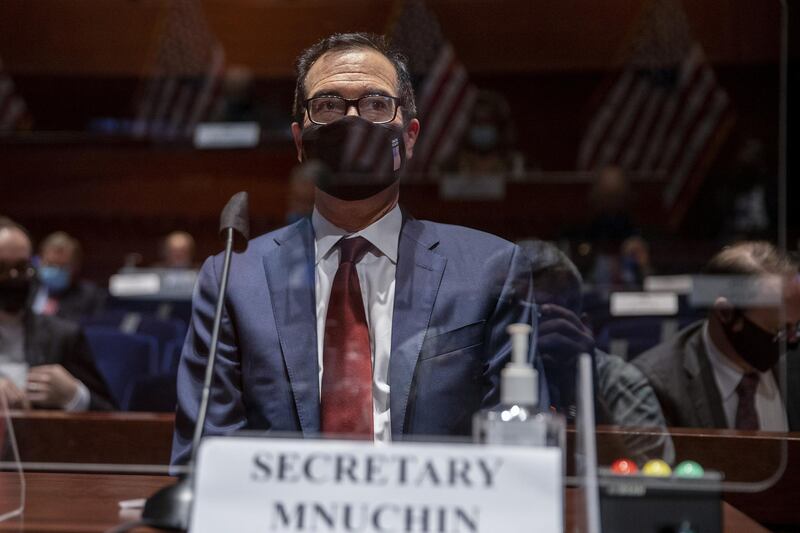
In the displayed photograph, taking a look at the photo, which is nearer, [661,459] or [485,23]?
[661,459]

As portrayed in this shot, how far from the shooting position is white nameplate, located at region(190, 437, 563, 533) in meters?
0.81

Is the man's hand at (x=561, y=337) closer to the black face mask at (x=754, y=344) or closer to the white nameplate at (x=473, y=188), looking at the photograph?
the white nameplate at (x=473, y=188)

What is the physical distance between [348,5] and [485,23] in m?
0.47

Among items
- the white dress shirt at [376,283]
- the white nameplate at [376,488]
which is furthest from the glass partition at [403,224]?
the white nameplate at [376,488]

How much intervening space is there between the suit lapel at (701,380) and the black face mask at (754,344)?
65 millimetres

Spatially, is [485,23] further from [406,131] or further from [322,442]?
[322,442]

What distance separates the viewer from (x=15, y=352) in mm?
2145

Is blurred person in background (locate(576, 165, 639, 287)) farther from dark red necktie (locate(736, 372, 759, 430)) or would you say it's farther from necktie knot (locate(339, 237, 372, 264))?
necktie knot (locate(339, 237, 372, 264))

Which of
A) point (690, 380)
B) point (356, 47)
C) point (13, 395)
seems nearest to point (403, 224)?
point (356, 47)

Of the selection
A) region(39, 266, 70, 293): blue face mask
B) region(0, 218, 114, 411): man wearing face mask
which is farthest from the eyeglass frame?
region(39, 266, 70, 293): blue face mask

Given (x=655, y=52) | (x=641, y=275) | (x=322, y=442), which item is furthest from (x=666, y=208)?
(x=322, y=442)

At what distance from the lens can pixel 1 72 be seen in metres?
2.55

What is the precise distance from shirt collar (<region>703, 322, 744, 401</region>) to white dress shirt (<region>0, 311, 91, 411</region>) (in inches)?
60.0

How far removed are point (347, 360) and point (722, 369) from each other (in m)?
0.93
